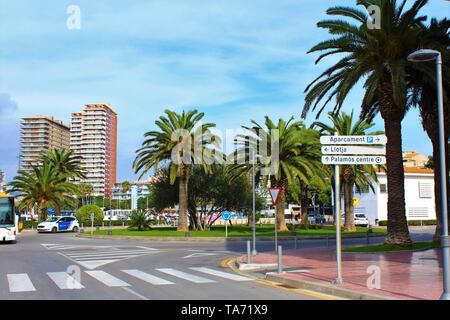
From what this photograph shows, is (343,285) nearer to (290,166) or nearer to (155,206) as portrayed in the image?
(290,166)

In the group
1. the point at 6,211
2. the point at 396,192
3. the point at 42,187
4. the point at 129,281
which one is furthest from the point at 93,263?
the point at 42,187

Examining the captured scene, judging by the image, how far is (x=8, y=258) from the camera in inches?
829

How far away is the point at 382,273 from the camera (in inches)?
565

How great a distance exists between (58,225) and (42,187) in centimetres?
888

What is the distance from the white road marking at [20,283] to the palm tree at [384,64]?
1489cm

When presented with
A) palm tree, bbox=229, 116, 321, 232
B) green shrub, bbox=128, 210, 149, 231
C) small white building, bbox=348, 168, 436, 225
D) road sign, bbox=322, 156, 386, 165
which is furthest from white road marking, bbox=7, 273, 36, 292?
small white building, bbox=348, 168, 436, 225

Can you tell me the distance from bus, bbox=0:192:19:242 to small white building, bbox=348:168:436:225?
1914 inches

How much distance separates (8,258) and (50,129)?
156 m

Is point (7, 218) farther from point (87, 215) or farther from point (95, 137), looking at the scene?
point (95, 137)

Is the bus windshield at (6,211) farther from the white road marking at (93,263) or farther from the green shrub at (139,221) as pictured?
the green shrub at (139,221)

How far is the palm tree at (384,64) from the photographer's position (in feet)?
72.0

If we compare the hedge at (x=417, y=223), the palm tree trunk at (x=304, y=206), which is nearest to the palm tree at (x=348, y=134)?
the palm tree trunk at (x=304, y=206)

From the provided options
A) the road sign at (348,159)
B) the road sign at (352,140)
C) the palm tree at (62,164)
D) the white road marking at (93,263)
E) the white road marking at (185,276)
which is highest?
the palm tree at (62,164)
